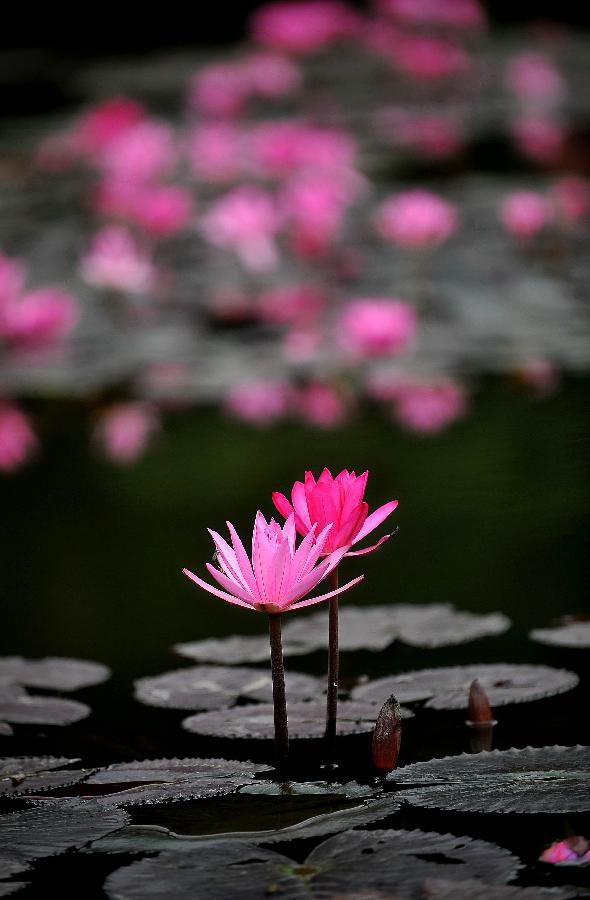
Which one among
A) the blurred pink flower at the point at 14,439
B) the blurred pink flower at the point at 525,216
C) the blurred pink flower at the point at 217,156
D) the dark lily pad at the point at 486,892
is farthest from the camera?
the blurred pink flower at the point at 217,156

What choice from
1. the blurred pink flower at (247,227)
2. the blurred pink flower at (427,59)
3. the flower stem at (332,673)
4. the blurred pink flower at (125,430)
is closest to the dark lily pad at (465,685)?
the flower stem at (332,673)

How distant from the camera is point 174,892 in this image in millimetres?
771

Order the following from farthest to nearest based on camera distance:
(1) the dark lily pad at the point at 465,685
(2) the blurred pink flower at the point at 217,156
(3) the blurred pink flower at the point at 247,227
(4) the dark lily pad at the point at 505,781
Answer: (2) the blurred pink flower at the point at 217,156, (3) the blurred pink flower at the point at 247,227, (1) the dark lily pad at the point at 465,685, (4) the dark lily pad at the point at 505,781

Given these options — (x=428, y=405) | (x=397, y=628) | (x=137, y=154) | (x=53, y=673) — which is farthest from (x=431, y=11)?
(x=53, y=673)

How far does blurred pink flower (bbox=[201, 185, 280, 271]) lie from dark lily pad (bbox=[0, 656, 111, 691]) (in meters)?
2.46

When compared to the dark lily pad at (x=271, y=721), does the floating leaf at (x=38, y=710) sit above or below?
above

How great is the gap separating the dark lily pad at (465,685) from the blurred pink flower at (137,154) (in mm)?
3058

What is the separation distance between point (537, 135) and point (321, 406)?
240 cm

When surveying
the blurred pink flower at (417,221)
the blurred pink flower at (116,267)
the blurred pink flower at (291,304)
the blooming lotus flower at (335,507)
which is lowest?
the blooming lotus flower at (335,507)

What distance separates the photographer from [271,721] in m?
1.10

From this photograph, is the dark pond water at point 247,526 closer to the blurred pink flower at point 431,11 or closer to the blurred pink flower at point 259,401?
the blurred pink flower at point 259,401

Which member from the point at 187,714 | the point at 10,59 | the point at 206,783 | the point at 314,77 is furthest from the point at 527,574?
the point at 10,59

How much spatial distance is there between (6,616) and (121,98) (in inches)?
156

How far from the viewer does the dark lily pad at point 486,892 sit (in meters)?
0.73
